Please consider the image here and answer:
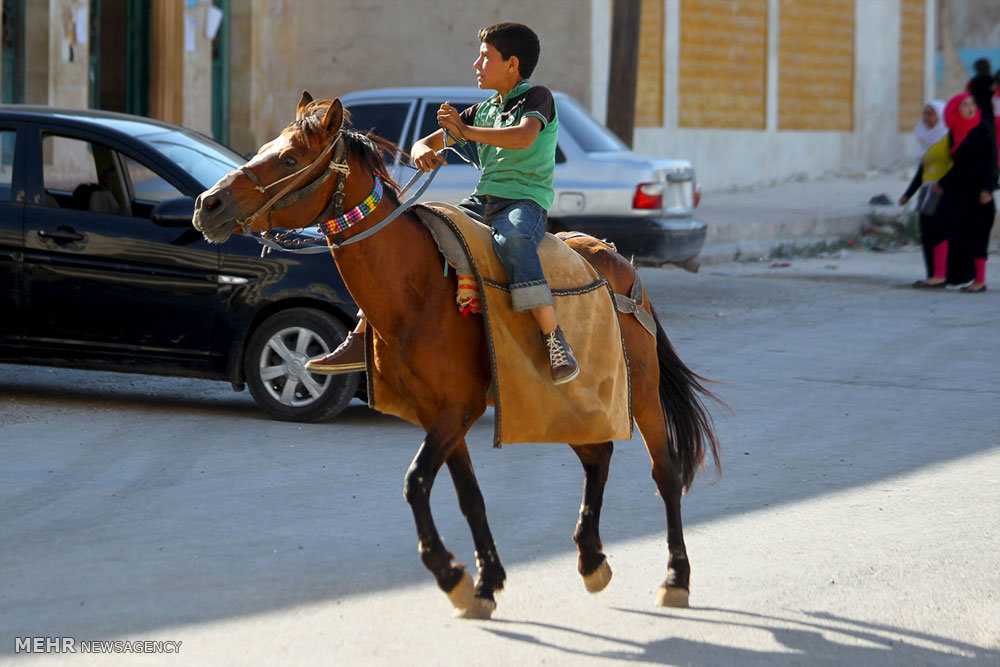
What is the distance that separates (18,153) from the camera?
8.69 meters

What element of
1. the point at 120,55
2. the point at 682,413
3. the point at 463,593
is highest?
the point at 120,55

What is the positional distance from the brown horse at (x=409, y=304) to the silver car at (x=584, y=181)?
25.7ft

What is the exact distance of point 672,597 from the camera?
498 cm

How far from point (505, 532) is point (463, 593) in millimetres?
1278

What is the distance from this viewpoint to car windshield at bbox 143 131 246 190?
8672 millimetres

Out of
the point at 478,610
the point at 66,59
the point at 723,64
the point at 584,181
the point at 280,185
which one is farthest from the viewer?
the point at 723,64

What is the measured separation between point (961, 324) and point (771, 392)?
4069 millimetres

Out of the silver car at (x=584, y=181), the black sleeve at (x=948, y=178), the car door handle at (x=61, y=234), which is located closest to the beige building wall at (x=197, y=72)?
the silver car at (x=584, y=181)

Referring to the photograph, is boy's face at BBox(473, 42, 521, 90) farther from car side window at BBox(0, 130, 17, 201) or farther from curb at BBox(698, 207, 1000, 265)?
curb at BBox(698, 207, 1000, 265)

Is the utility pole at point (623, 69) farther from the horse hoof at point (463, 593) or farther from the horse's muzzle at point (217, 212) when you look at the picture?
the horse's muzzle at point (217, 212)

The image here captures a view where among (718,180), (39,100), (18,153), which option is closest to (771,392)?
(18,153)

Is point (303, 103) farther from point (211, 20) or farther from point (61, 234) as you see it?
point (211, 20)
